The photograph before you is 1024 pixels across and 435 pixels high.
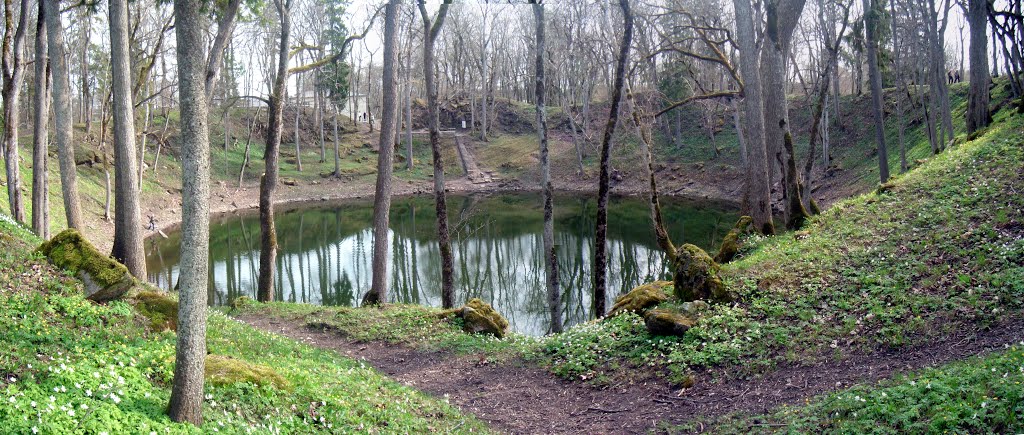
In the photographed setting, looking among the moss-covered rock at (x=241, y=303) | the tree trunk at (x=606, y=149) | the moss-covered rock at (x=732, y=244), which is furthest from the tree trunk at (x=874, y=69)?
the moss-covered rock at (x=241, y=303)

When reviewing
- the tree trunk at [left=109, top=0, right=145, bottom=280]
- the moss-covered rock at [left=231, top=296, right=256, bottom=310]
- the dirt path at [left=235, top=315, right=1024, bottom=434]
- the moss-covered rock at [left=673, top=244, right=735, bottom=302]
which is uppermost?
the tree trunk at [left=109, top=0, right=145, bottom=280]

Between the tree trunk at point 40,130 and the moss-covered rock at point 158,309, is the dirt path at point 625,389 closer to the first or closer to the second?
the moss-covered rock at point 158,309

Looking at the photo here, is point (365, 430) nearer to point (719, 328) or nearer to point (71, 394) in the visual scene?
point (71, 394)

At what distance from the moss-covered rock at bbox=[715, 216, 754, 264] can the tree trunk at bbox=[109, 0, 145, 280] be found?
10.9 metres

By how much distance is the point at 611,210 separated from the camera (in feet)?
123

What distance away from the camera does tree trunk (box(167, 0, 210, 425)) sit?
4973mm

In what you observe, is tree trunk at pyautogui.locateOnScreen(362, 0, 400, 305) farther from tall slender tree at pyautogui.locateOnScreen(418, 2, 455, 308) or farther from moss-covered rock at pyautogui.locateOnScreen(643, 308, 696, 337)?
moss-covered rock at pyautogui.locateOnScreen(643, 308, 696, 337)

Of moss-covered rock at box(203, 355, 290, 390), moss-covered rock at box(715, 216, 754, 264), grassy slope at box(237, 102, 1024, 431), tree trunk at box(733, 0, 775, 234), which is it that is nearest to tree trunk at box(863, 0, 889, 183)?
grassy slope at box(237, 102, 1024, 431)

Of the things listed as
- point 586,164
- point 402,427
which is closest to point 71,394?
point 402,427

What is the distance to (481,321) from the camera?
476 inches

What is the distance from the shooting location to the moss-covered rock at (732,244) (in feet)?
43.9

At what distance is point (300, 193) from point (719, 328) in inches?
1515

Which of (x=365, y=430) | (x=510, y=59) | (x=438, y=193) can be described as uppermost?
(x=510, y=59)

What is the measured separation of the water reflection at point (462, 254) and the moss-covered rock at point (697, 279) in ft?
20.7
